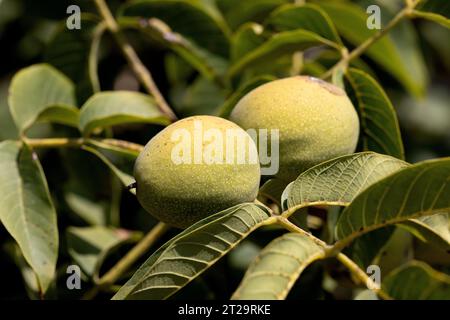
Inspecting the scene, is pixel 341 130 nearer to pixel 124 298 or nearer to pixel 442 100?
pixel 124 298

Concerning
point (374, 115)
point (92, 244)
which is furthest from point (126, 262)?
point (374, 115)

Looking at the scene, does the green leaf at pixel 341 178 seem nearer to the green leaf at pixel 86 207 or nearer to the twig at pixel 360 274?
the twig at pixel 360 274

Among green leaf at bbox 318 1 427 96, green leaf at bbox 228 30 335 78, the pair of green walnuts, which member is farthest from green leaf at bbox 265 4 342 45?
the pair of green walnuts

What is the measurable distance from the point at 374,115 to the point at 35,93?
88 cm

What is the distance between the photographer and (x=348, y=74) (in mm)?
1537

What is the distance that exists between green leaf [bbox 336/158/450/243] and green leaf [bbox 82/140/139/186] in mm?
550

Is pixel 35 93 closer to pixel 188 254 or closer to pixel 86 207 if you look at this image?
pixel 86 207

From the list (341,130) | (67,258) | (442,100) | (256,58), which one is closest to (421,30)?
(442,100)

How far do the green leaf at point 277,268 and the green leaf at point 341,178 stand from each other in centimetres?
11

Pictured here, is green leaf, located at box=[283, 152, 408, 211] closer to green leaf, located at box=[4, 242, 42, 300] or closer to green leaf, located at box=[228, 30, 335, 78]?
green leaf, located at box=[228, 30, 335, 78]

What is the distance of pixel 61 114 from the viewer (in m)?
1.59

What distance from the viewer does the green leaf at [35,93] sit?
1.60 meters

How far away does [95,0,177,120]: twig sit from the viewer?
5.75 feet

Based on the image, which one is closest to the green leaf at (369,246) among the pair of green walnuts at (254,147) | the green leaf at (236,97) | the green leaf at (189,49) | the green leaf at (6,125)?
the pair of green walnuts at (254,147)
